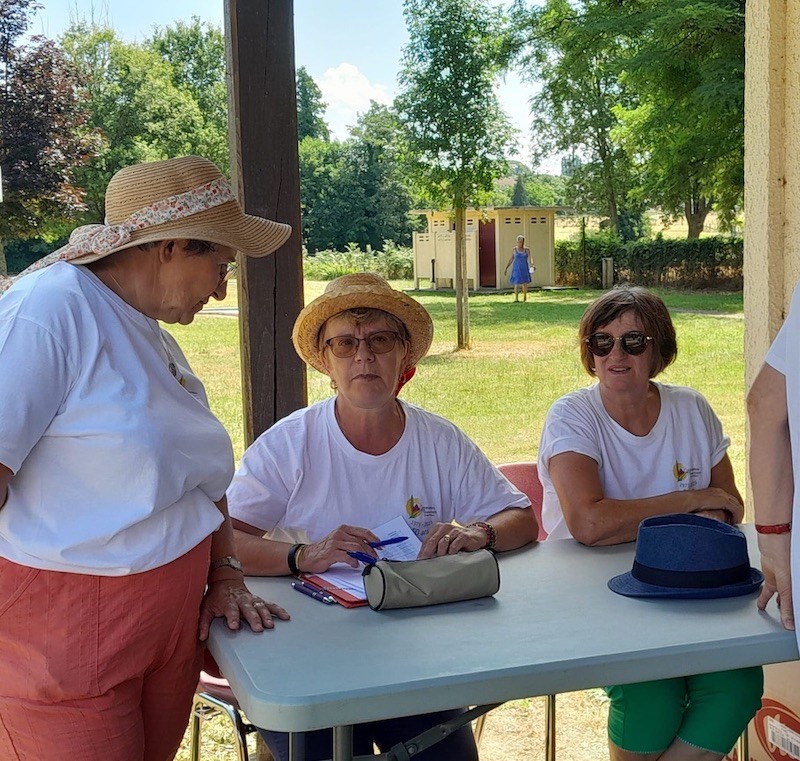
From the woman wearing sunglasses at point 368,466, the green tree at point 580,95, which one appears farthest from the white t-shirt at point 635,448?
the green tree at point 580,95

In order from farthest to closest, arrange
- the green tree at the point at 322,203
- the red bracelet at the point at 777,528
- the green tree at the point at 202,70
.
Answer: the green tree at the point at 322,203
the green tree at the point at 202,70
the red bracelet at the point at 777,528

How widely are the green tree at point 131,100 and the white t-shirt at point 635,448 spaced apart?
13.8m

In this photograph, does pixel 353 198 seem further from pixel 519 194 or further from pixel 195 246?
pixel 195 246

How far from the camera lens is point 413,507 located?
8.23 ft

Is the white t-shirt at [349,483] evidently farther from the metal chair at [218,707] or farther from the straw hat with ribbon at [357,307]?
the metal chair at [218,707]

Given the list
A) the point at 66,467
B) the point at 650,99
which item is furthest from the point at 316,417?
the point at 650,99

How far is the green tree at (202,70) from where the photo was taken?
744 inches

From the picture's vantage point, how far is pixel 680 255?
72.2 feet

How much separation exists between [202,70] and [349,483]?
21423 millimetres

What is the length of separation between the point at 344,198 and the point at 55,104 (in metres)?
15.0

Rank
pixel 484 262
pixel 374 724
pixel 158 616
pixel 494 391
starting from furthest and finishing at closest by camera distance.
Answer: pixel 484 262, pixel 494 391, pixel 374 724, pixel 158 616

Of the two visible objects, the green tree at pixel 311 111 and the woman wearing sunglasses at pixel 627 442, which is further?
the green tree at pixel 311 111

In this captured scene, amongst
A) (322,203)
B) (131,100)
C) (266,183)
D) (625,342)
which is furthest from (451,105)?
(322,203)

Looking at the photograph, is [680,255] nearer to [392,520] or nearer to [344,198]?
[344,198]
